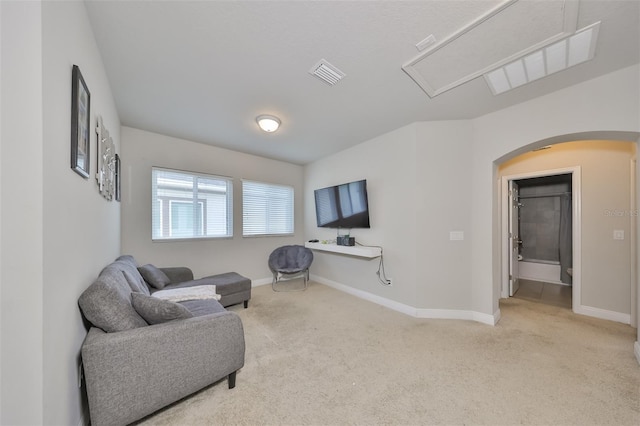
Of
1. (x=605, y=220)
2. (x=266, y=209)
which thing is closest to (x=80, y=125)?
(x=266, y=209)

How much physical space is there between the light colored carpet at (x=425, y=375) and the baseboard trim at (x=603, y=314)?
14cm

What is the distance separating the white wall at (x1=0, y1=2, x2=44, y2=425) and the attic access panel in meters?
2.28

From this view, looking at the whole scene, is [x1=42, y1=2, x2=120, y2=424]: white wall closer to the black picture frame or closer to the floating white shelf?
the black picture frame

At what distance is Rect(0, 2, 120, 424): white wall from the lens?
856mm

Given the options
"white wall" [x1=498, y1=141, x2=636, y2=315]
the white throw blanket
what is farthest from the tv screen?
"white wall" [x1=498, y1=141, x2=636, y2=315]

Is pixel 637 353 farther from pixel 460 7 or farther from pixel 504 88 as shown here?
pixel 460 7

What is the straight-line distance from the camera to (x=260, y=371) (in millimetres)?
1914

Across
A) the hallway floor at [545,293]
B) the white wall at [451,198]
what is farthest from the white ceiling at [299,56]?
the hallway floor at [545,293]

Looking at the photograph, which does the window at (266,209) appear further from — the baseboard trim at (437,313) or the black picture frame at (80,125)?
the black picture frame at (80,125)

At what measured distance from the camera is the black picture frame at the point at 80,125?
121 cm

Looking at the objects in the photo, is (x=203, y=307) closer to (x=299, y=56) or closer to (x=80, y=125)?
(x=80, y=125)

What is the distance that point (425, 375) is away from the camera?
186cm

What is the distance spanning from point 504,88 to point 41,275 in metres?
3.65

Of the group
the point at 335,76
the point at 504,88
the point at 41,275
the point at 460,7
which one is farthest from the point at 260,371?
the point at 504,88
